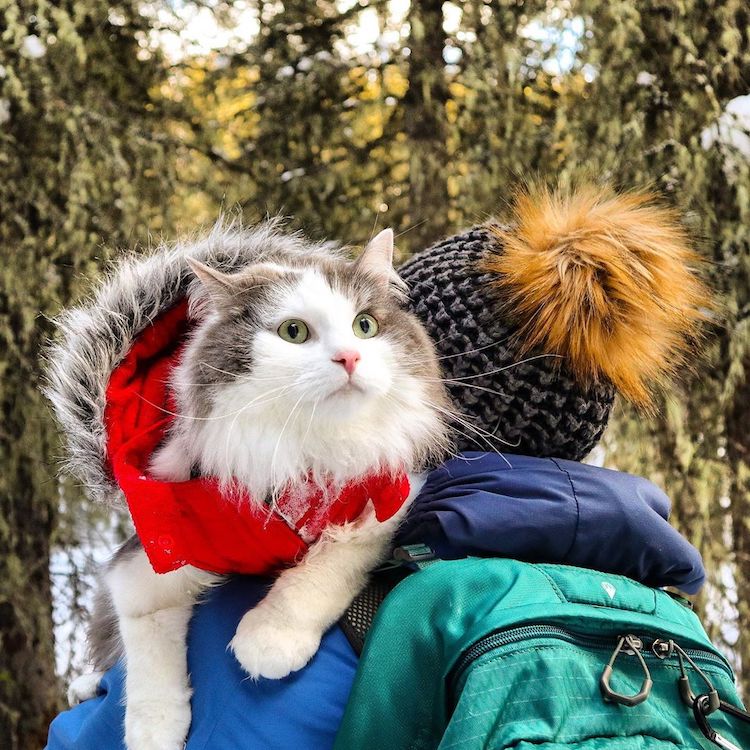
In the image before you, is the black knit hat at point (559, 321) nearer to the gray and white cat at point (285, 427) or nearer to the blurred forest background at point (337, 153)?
the gray and white cat at point (285, 427)

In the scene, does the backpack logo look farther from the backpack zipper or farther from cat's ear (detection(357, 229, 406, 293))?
cat's ear (detection(357, 229, 406, 293))

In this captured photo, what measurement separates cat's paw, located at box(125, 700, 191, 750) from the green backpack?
25cm

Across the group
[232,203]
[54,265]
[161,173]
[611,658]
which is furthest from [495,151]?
[611,658]

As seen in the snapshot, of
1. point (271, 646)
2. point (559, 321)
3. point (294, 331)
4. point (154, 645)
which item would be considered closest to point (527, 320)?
point (559, 321)

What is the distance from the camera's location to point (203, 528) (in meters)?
0.95

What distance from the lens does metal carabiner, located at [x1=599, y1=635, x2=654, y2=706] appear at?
2.57ft

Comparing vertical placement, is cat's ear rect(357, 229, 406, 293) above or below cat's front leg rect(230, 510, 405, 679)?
above

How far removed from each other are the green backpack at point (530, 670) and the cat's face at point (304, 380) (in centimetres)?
19

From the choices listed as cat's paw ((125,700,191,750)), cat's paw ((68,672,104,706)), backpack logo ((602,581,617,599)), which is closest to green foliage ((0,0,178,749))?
cat's paw ((68,672,104,706))

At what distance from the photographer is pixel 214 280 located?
A: 3.17 ft

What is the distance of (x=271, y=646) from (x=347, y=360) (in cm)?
34

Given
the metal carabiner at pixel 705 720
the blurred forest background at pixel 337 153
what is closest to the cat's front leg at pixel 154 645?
the metal carabiner at pixel 705 720

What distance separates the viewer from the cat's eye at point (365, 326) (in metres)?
0.99

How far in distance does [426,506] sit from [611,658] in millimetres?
284
